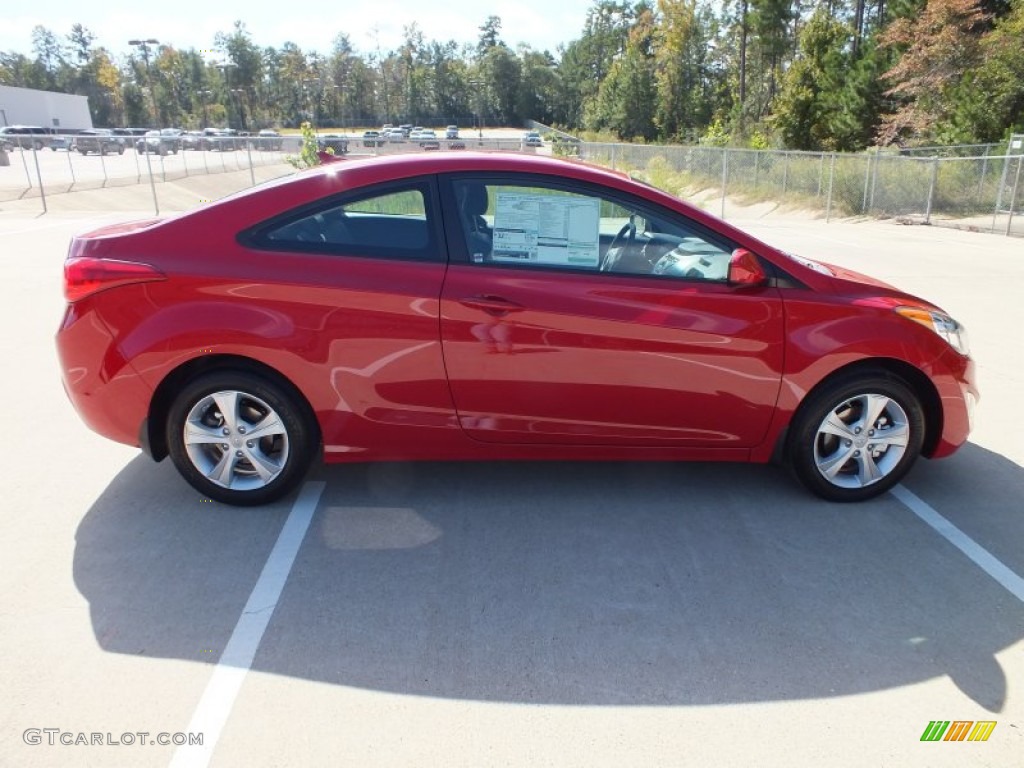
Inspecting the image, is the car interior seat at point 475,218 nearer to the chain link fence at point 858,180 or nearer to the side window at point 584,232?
the side window at point 584,232

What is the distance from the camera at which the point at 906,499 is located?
13.0 feet

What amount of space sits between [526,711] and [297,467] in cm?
175

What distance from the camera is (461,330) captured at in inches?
136

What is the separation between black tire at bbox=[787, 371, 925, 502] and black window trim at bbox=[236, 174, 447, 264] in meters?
1.93

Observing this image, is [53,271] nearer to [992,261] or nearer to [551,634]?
[551,634]

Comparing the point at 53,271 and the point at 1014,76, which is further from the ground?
the point at 1014,76

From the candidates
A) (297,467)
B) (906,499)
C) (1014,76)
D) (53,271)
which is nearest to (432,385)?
(297,467)

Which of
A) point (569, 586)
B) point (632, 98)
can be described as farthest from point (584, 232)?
point (632, 98)

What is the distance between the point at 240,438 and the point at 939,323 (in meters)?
3.42

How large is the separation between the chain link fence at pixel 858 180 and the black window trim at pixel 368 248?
1634cm

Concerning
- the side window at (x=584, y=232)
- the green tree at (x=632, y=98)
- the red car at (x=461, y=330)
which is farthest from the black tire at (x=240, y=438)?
the green tree at (x=632, y=98)

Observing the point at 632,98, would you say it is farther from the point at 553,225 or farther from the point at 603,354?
the point at 603,354

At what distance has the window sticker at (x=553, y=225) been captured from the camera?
11.7 ft

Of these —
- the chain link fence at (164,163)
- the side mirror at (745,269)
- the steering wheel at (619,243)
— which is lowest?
the chain link fence at (164,163)
